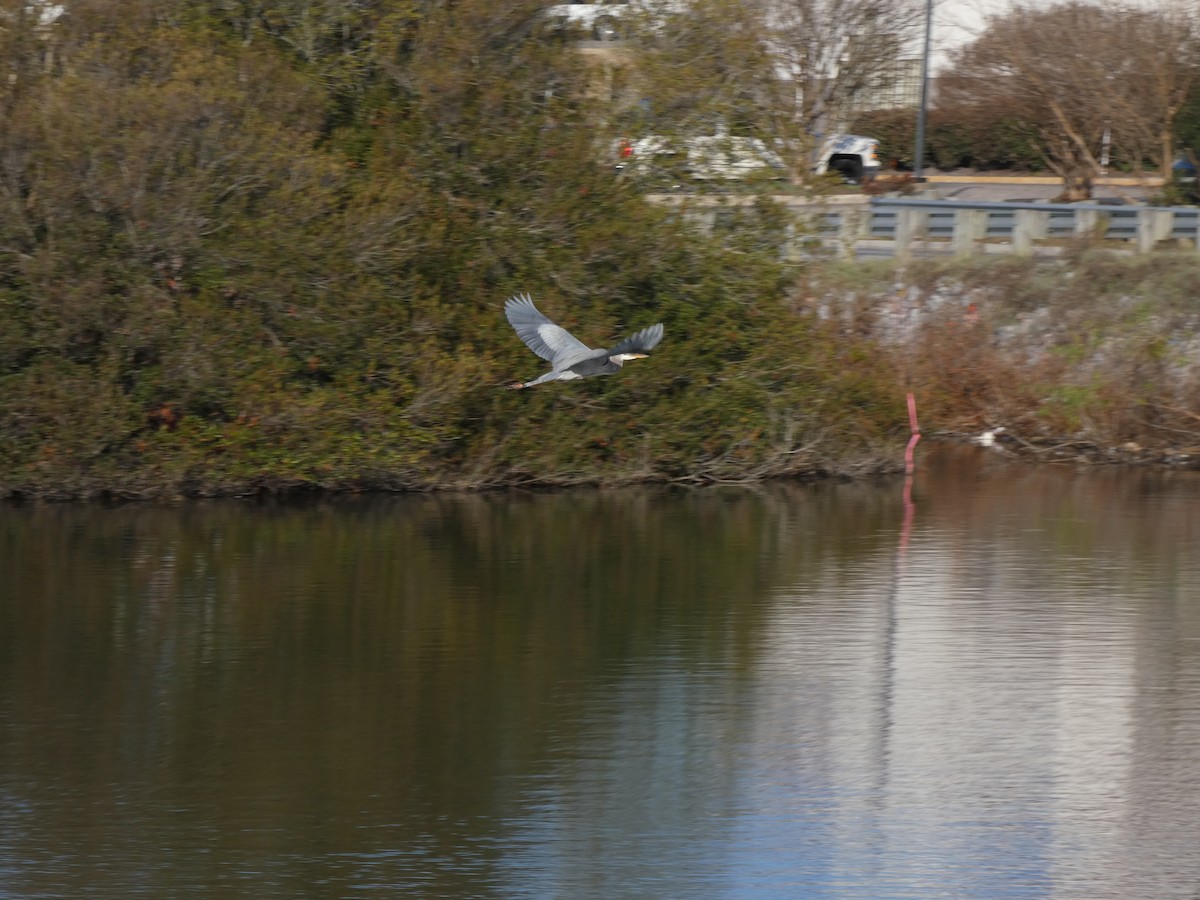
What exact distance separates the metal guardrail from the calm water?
22.0 ft

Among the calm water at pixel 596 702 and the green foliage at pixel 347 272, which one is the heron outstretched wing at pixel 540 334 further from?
the green foliage at pixel 347 272

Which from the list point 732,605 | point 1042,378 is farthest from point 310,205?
point 1042,378

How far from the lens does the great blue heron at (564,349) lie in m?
12.8

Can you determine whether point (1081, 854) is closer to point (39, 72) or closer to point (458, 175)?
point (458, 175)

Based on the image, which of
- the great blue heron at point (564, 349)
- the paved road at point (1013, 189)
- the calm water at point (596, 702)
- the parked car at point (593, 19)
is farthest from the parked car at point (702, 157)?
the paved road at point (1013, 189)

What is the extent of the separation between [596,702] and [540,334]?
4.15m

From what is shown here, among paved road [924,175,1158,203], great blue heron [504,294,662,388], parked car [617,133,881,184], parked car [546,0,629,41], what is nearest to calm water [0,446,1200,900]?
great blue heron [504,294,662,388]

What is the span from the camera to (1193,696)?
1142 cm

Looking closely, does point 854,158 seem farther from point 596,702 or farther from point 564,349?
point 596,702

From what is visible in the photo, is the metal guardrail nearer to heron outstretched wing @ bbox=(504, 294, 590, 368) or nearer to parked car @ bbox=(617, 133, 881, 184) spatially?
parked car @ bbox=(617, 133, 881, 184)

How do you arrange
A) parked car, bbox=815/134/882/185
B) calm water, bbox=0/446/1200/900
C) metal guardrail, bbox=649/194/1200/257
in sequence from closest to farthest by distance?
calm water, bbox=0/446/1200/900
metal guardrail, bbox=649/194/1200/257
parked car, bbox=815/134/882/185

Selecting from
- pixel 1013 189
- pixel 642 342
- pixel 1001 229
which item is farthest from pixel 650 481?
pixel 1013 189

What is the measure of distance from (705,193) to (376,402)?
421 cm

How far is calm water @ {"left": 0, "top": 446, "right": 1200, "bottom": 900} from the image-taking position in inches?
340
